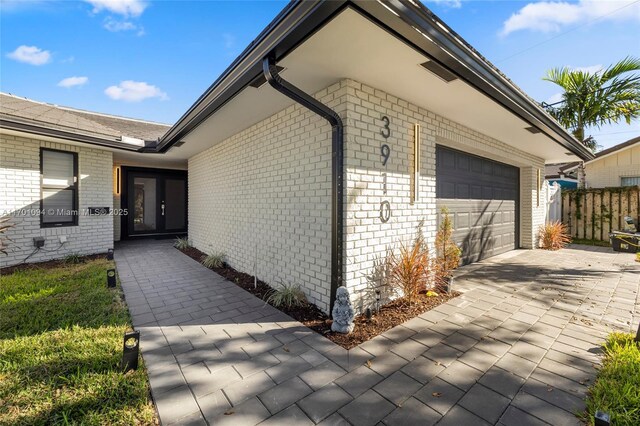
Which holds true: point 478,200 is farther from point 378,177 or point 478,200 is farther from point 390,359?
point 390,359

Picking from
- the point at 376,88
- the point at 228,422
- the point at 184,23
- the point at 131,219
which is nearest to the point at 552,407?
the point at 228,422

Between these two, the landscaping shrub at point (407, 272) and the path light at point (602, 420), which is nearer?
the path light at point (602, 420)

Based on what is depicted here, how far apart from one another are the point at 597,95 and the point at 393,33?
10761 millimetres

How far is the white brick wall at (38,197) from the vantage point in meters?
5.45

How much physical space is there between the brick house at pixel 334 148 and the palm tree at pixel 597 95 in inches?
116

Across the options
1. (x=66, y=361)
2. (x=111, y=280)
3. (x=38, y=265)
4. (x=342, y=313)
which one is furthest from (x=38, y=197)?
(x=342, y=313)

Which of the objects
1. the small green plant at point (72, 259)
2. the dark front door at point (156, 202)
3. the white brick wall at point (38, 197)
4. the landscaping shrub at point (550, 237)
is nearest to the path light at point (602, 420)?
the landscaping shrub at point (550, 237)

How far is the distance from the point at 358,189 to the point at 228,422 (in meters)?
2.46

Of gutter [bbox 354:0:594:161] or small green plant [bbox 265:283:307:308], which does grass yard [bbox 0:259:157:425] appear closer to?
small green plant [bbox 265:283:307:308]

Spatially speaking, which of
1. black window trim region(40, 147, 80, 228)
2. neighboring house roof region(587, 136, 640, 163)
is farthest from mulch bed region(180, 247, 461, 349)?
Answer: neighboring house roof region(587, 136, 640, 163)

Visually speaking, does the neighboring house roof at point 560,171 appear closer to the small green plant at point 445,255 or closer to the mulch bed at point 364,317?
the small green plant at point 445,255

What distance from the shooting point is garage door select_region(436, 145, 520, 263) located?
16.4 feet

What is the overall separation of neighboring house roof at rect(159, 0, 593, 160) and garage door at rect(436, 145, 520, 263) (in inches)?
58.5

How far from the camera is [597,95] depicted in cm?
836
